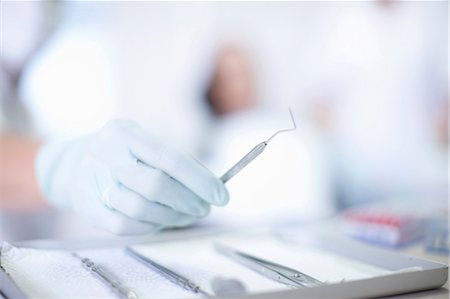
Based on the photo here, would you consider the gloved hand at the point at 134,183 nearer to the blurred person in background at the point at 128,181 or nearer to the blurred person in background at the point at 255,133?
the blurred person in background at the point at 128,181

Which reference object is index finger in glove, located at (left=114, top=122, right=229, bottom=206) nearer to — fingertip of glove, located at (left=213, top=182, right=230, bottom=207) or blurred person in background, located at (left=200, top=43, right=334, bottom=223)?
fingertip of glove, located at (left=213, top=182, right=230, bottom=207)

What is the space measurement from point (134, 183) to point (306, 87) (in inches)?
85.2

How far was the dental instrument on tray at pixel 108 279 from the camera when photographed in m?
0.54

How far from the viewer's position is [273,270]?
0.64 meters

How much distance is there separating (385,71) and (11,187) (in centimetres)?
192

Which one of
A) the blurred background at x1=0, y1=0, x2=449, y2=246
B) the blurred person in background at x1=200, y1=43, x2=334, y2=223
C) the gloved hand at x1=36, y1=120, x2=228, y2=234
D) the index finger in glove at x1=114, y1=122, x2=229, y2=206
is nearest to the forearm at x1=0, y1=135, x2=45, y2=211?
the blurred background at x1=0, y1=0, x2=449, y2=246

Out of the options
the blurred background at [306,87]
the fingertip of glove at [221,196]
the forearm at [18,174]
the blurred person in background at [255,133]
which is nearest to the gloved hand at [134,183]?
the fingertip of glove at [221,196]

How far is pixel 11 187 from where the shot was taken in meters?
1.79

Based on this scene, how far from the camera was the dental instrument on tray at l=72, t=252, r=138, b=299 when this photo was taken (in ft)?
1.77

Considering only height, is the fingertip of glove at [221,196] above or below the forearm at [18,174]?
below

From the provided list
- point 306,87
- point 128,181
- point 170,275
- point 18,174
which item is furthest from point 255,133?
point 170,275

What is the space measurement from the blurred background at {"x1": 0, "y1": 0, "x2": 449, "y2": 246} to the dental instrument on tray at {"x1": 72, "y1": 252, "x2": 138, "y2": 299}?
1766mm

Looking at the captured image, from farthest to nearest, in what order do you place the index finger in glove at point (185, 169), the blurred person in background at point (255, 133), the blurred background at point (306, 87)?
the blurred background at point (306, 87), the blurred person in background at point (255, 133), the index finger in glove at point (185, 169)

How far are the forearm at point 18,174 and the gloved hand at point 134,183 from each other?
0.90m
